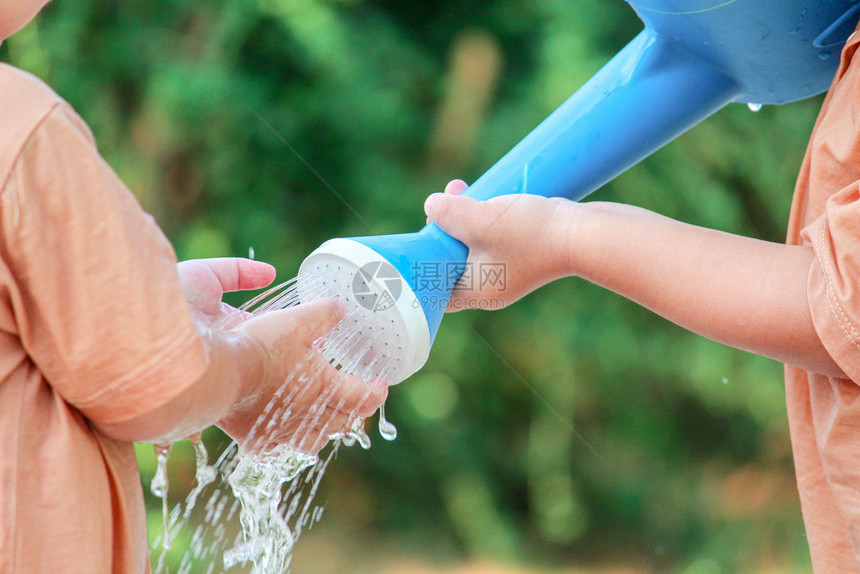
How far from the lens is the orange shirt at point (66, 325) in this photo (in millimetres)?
351

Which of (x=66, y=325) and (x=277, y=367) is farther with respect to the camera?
(x=277, y=367)

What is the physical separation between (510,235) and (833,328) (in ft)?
0.69

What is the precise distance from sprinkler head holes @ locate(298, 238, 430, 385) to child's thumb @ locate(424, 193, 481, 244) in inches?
2.9

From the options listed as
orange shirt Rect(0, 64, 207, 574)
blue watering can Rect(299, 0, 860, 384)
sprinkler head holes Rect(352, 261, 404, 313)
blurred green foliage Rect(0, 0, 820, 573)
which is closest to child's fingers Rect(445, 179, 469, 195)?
blue watering can Rect(299, 0, 860, 384)

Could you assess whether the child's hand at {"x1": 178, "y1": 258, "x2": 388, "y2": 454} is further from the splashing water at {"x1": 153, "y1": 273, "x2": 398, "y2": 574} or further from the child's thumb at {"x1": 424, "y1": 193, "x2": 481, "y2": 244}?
the child's thumb at {"x1": 424, "y1": 193, "x2": 481, "y2": 244}

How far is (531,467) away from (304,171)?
1.77ft

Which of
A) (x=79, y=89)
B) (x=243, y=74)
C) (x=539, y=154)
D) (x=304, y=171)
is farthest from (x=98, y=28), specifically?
(x=539, y=154)

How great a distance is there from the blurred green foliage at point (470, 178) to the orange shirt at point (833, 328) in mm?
604

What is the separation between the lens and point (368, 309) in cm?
53

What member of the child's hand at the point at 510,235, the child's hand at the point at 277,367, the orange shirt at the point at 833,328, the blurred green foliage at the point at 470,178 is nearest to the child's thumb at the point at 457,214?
the child's hand at the point at 510,235

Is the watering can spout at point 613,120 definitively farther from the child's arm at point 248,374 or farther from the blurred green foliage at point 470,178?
the blurred green foliage at point 470,178

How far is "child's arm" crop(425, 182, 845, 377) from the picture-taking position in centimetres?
48

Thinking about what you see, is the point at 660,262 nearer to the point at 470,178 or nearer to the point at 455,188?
the point at 455,188

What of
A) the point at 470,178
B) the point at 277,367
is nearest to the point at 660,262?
the point at 277,367
